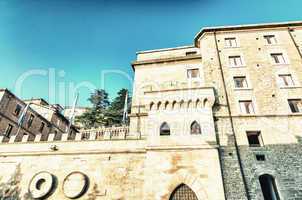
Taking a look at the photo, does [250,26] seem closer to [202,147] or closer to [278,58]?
[278,58]

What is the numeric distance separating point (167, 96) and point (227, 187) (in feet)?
26.1

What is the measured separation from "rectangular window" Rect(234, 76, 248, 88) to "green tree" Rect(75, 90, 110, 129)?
88.2 ft

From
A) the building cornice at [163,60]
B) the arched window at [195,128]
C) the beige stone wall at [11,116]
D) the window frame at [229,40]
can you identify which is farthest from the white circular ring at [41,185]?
the window frame at [229,40]

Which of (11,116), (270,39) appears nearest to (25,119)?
(11,116)

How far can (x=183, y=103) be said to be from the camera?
1595 centimetres

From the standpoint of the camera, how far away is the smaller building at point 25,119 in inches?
998

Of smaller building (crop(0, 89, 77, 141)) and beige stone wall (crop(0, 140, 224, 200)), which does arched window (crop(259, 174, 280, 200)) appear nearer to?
beige stone wall (crop(0, 140, 224, 200))

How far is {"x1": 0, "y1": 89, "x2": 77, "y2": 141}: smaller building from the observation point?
83.2 feet

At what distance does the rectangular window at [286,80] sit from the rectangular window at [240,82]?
3.21m

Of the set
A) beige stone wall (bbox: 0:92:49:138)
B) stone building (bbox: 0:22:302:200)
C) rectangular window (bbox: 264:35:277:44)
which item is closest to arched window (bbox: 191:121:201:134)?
stone building (bbox: 0:22:302:200)

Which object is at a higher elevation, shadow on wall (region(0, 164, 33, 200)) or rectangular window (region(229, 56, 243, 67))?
rectangular window (region(229, 56, 243, 67))

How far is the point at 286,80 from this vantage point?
17.6 meters

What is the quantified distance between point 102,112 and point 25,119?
47.3 feet

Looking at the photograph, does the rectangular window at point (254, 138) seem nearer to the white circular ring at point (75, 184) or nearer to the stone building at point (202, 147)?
the stone building at point (202, 147)
